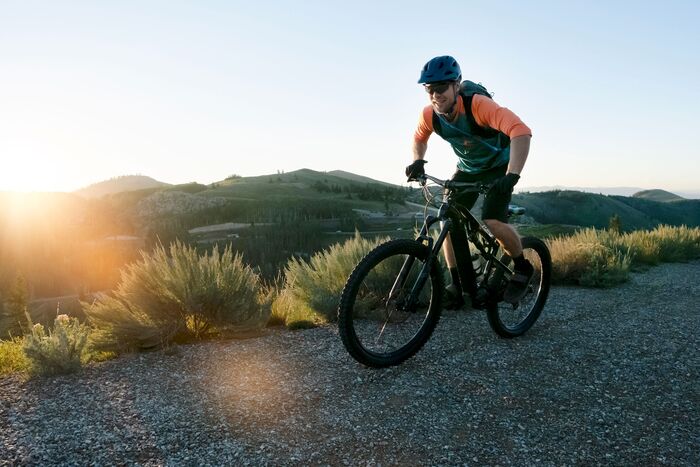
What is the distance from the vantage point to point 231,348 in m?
5.25

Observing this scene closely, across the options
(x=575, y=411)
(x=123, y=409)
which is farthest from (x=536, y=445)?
(x=123, y=409)

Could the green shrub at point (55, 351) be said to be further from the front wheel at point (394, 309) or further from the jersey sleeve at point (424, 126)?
the jersey sleeve at point (424, 126)

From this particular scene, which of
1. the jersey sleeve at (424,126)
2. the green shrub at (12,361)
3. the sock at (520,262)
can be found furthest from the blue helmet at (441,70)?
the green shrub at (12,361)

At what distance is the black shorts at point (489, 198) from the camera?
15.3 ft

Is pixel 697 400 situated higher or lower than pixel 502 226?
lower

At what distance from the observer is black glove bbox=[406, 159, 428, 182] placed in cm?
482

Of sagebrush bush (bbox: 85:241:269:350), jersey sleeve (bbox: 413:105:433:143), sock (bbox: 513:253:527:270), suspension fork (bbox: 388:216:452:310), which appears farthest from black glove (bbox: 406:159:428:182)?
sagebrush bush (bbox: 85:241:269:350)

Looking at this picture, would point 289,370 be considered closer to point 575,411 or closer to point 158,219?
point 575,411

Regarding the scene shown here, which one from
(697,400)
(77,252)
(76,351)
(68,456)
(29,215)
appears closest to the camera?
(68,456)

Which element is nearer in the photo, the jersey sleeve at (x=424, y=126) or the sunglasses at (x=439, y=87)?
the sunglasses at (x=439, y=87)

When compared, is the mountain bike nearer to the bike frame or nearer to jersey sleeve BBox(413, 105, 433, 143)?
the bike frame

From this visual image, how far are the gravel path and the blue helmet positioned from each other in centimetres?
245

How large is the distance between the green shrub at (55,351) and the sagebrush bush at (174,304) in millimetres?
440

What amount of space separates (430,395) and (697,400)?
206 centimetres
